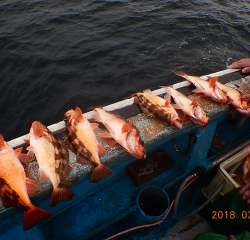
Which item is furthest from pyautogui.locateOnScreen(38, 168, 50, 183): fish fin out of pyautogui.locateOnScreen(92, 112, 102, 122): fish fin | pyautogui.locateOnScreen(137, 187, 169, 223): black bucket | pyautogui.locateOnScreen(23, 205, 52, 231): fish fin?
pyautogui.locateOnScreen(137, 187, 169, 223): black bucket

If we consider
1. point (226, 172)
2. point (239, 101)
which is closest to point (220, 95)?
point (239, 101)

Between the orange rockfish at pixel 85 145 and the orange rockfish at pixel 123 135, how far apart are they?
196mm

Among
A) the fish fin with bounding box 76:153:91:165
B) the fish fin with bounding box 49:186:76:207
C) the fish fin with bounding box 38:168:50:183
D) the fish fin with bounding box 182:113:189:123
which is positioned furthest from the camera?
the fish fin with bounding box 182:113:189:123

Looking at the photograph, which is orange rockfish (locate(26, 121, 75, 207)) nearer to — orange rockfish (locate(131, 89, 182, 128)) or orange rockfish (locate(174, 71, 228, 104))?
orange rockfish (locate(131, 89, 182, 128))

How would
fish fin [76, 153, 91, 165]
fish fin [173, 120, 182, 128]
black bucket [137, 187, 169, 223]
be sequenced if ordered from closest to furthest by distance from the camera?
fish fin [76, 153, 91, 165]
fish fin [173, 120, 182, 128]
black bucket [137, 187, 169, 223]

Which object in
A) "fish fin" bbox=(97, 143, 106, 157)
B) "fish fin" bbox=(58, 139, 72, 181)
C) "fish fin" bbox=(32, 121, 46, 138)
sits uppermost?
"fish fin" bbox=(32, 121, 46, 138)

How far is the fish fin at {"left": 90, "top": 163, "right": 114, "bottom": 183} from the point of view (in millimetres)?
2156

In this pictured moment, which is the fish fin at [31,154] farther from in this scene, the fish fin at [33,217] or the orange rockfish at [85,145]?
the fish fin at [33,217]

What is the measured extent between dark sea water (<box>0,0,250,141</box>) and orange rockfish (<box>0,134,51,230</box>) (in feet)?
13.4

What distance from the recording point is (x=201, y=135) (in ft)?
10.3

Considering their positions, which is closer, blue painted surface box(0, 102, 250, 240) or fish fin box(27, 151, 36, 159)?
fish fin box(27, 151, 36, 159)

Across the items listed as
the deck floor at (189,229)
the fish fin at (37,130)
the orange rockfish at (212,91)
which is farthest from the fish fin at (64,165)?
the orange rockfish at (212,91)

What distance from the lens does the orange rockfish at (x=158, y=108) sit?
278 cm

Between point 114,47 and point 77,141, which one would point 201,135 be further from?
point 114,47
